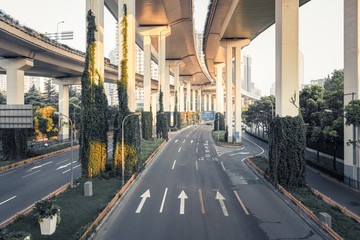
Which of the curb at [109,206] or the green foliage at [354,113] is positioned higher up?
the green foliage at [354,113]

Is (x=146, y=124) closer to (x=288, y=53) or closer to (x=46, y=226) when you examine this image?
(x=288, y=53)

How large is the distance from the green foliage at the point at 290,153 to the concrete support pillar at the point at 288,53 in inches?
49.5

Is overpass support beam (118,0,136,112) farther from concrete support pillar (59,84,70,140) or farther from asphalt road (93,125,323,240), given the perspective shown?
concrete support pillar (59,84,70,140)

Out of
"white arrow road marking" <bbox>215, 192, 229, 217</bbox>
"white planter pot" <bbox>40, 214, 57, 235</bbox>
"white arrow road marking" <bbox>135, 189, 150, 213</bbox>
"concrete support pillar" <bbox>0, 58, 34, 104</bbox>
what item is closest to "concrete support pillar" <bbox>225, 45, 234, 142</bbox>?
"white arrow road marking" <bbox>215, 192, 229, 217</bbox>

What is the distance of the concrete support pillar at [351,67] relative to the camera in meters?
21.6

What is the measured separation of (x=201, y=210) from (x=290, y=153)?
10.1 m

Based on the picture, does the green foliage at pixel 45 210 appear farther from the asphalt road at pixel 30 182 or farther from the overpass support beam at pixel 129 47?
the overpass support beam at pixel 129 47

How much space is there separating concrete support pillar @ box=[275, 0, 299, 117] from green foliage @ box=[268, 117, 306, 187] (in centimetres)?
126

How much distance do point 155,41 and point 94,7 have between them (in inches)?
1681

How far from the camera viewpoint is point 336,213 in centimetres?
1527

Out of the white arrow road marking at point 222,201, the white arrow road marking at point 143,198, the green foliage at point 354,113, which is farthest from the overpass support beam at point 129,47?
the green foliage at point 354,113

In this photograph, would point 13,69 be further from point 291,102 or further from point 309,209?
point 309,209

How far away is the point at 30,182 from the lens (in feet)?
78.3

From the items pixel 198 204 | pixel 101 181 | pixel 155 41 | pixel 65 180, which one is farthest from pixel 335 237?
pixel 155 41
